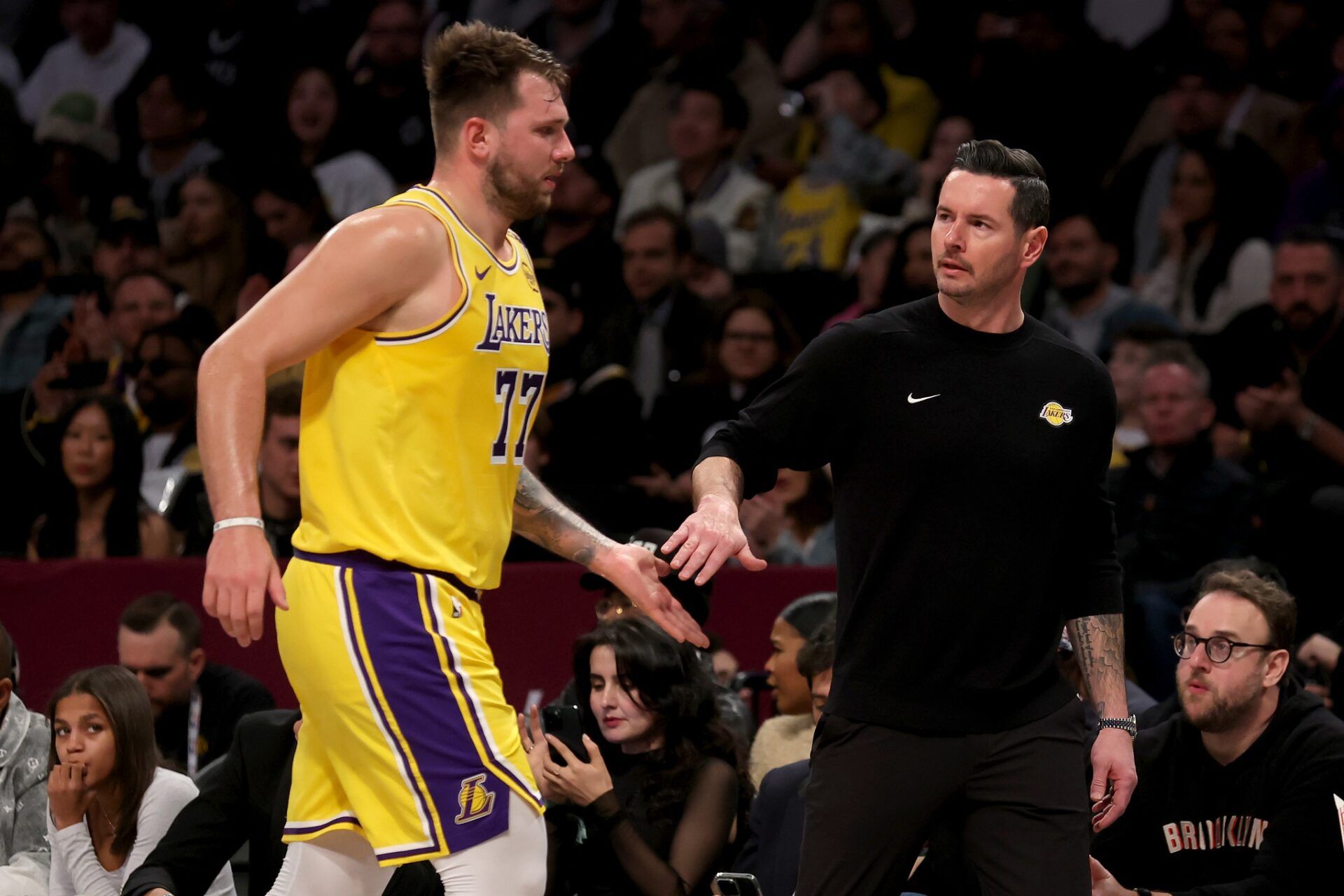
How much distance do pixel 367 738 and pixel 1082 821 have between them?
4.73 feet

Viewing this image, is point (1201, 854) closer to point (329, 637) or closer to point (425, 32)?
point (329, 637)

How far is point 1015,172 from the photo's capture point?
148 inches

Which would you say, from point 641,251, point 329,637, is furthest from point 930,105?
point 329,637

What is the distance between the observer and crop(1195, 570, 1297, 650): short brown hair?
16.5ft

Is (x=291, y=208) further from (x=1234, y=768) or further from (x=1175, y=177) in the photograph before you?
(x=1234, y=768)

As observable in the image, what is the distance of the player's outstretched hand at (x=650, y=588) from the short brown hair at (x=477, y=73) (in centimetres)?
90

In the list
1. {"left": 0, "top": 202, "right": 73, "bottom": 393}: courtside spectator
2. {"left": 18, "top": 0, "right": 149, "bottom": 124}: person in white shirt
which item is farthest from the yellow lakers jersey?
{"left": 18, "top": 0, "right": 149, "bottom": 124}: person in white shirt

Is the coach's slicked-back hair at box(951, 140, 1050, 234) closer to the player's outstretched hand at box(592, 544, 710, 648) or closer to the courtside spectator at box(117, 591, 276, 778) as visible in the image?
the player's outstretched hand at box(592, 544, 710, 648)

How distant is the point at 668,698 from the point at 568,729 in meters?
0.31

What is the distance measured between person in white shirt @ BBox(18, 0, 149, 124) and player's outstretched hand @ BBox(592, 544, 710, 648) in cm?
959

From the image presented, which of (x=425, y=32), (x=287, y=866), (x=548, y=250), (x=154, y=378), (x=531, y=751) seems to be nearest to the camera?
(x=287, y=866)

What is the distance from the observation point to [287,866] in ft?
11.7

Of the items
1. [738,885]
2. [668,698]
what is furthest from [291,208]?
[738,885]

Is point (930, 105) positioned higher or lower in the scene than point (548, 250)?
higher
